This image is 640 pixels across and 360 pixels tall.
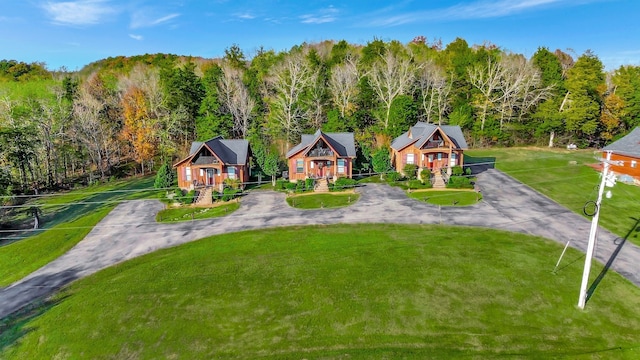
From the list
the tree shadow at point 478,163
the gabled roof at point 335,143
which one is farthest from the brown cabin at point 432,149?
the gabled roof at point 335,143

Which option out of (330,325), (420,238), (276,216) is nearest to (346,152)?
(276,216)

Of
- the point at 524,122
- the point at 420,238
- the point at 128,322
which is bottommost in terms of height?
the point at 128,322

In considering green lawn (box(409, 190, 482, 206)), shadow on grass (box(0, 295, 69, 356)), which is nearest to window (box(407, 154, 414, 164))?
Result: green lawn (box(409, 190, 482, 206))

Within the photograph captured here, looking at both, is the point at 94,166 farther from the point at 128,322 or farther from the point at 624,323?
the point at 624,323

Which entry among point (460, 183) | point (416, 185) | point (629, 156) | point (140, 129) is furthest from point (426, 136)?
point (140, 129)

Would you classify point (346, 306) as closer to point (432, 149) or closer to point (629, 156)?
point (432, 149)

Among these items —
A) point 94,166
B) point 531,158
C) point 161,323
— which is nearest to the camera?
point 161,323

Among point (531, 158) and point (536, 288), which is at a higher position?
point (531, 158)

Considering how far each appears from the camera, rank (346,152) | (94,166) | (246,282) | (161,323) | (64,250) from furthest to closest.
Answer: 1. (94,166)
2. (346,152)
3. (64,250)
4. (246,282)
5. (161,323)
